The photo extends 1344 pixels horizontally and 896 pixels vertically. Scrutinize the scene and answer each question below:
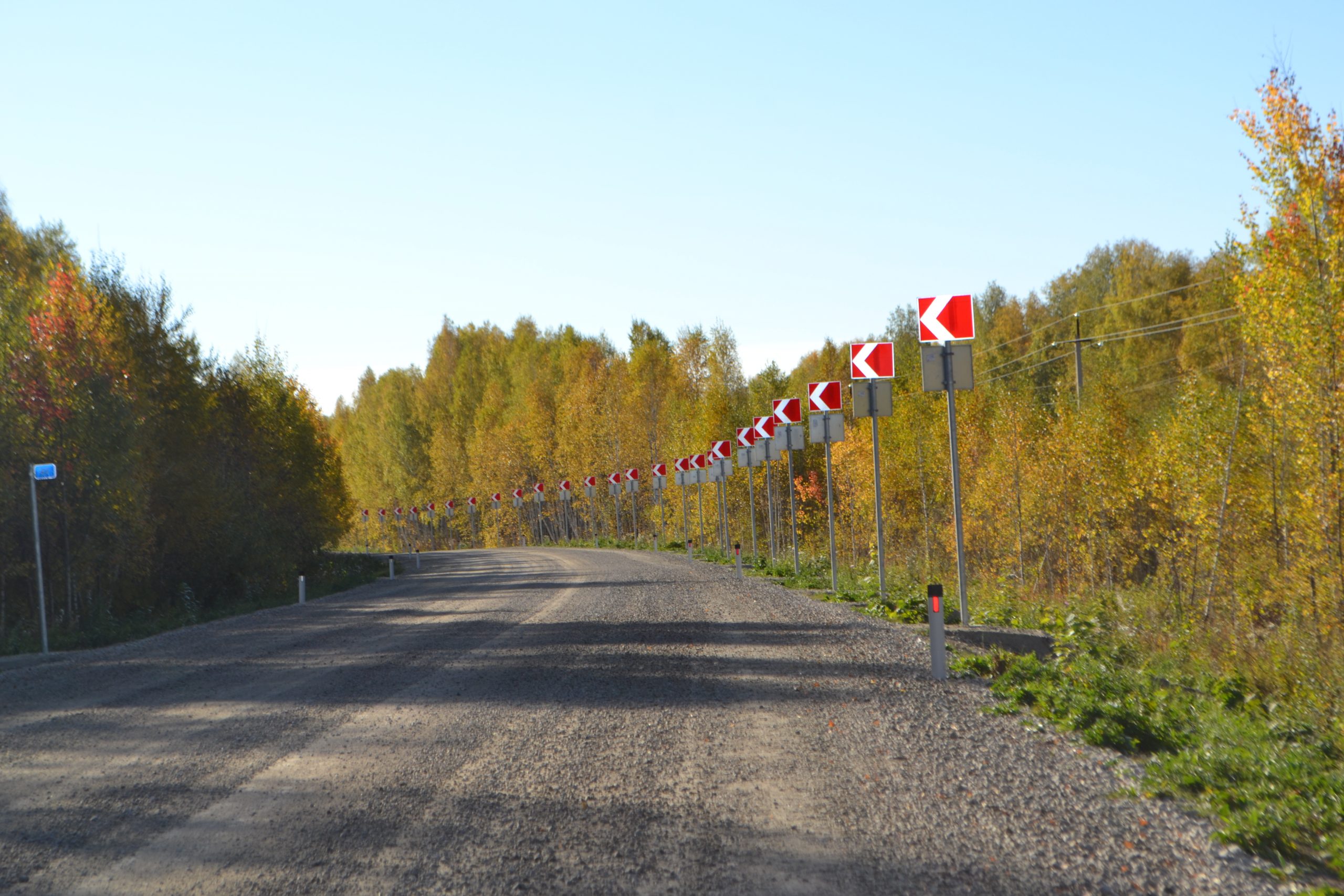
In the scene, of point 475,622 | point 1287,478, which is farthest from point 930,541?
point 475,622

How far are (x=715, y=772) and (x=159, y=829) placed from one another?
333cm

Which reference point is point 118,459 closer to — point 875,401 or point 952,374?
point 875,401

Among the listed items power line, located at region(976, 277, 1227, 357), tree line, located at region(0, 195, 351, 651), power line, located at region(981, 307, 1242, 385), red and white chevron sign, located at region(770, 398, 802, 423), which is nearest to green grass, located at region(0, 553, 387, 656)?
tree line, located at region(0, 195, 351, 651)

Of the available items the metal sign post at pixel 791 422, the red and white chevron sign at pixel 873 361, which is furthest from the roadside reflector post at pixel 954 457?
the metal sign post at pixel 791 422

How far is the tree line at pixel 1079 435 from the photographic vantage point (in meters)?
18.7

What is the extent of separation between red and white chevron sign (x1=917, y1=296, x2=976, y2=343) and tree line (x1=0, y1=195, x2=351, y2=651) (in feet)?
45.9

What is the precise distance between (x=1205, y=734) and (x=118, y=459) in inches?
735

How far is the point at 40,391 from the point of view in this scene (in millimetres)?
17094

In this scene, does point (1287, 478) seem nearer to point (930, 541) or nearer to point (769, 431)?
point (769, 431)

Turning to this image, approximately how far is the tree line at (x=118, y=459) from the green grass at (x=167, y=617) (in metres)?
0.11

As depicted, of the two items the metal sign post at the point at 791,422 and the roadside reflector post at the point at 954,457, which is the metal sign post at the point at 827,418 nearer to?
the metal sign post at the point at 791,422

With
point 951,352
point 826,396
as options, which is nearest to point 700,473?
point 826,396

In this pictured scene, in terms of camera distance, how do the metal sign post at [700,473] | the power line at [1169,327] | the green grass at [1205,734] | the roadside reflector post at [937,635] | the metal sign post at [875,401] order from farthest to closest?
1. the power line at [1169,327]
2. the metal sign post at [700,473]
3. the metal sign post at [875,401]
4. the roadside reflector post at [937,635]
5. the green grass at [1205,734]

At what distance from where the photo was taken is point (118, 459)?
18203 mm
